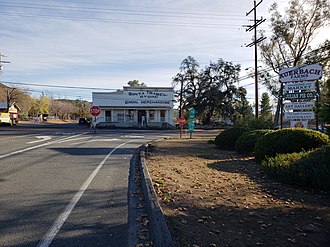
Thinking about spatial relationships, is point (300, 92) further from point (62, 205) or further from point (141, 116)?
point (141, 116)

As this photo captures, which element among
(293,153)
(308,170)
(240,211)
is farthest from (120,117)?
(240,211)

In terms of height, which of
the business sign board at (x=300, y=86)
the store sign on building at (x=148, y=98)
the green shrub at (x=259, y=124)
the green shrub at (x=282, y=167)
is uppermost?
the store sign on building at (x=148, y=98)

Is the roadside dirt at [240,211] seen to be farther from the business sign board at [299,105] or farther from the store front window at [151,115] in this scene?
the store front window at [151,115]

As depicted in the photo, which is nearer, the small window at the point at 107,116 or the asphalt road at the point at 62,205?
the asphalt road at the point at 62,205

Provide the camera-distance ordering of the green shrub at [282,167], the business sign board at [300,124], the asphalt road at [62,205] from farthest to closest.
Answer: the business sign board at [300,124], the green shrub at [282,167], the asphalt road at [62,205]

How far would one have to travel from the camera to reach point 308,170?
6.79 meters

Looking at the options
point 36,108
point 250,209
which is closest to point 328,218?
point 250,209

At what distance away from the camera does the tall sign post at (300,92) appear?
1588 centimetres

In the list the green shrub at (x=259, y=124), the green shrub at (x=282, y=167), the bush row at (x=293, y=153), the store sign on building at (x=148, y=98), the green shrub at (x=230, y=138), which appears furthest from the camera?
the store sign on building at (x=148, y=98)

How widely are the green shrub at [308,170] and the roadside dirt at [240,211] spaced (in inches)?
9.5

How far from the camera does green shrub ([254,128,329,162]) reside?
9.55m

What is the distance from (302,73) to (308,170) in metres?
11.2

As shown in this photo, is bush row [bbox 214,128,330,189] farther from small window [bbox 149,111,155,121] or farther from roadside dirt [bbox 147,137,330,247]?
small window [bbox 149,111,155,121]

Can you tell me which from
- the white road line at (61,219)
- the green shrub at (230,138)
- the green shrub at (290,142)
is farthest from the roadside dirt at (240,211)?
the green shrub at (230,138)
